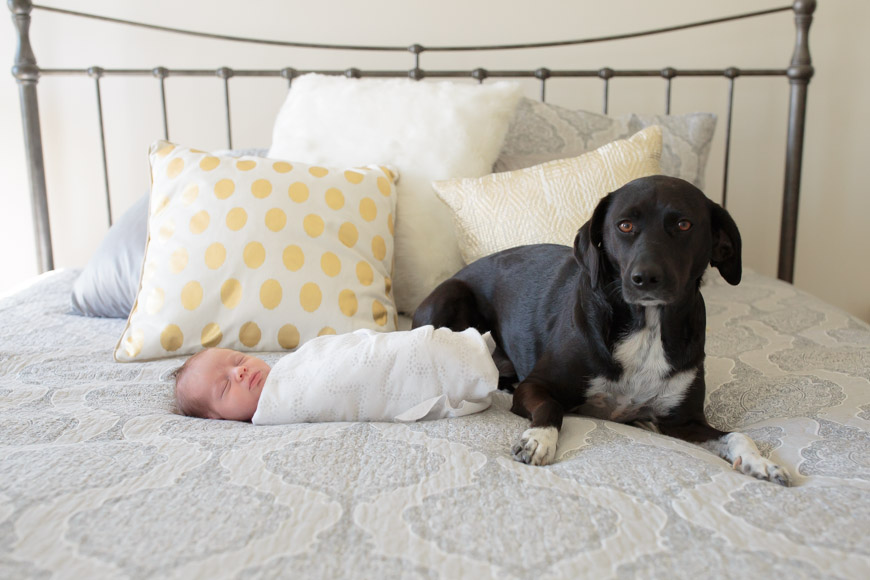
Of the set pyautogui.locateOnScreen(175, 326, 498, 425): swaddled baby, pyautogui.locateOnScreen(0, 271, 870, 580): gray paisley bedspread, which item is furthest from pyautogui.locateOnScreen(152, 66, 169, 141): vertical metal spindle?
pyautogui.locateOnScreen(175, 326, 498, 425): swaddled baby

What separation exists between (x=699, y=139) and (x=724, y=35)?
786mm

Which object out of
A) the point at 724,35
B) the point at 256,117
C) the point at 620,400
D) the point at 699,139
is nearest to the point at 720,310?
the point at 699,139

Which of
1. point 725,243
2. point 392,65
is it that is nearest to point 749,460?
point 725,243

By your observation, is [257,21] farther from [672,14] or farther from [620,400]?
[620,400]

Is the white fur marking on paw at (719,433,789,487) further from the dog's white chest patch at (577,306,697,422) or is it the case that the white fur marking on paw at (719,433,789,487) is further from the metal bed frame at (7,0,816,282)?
the metal bed frame at (7,0,816,282)

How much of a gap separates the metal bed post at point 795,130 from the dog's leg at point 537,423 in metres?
1.75

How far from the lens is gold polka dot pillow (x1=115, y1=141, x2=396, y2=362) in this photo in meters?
1.53

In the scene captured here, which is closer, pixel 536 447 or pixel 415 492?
pixel 415 492

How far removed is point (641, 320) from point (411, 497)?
582 millimetres

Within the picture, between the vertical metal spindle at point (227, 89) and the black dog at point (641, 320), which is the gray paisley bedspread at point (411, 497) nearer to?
the black dog at point (641, 320)

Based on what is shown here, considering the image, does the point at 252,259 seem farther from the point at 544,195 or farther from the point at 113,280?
the point at 544,195

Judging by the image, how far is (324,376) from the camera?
1.11m

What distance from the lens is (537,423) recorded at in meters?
1.07

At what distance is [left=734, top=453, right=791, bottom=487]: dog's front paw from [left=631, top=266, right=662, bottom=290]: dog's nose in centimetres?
28
